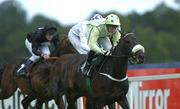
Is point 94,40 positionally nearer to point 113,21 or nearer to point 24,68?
point 113,21

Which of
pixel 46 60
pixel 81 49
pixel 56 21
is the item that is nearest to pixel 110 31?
pixel 81 49

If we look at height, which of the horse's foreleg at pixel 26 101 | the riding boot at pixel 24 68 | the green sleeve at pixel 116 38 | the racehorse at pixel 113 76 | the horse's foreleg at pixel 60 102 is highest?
the green sleeve at pixel 116 38

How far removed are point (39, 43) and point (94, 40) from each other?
2232 mm

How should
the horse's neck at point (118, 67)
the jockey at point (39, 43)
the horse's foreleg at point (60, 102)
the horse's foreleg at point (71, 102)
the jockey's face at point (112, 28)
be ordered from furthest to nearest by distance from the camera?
1. the jockey at point (39, 43)
2. the horse's foreleg at point (60, 102)
3. the horse's foreleg at point (71, 102)
4. the jockey's face at point (112, 28)
5. the horse's neck at point (118, 67)

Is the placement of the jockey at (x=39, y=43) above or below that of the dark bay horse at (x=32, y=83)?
above

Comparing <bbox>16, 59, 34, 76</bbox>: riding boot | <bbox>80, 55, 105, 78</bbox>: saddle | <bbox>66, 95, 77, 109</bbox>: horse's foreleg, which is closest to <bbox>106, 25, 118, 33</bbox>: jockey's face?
<bbox>80, 55, 105, 78</bbox>: saddle

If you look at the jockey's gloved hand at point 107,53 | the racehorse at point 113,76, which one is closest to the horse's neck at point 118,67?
the racehorse at point 113,76

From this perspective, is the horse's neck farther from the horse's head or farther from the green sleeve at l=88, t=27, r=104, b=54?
the green sleeve at l=88, t=27, r=104, b=54

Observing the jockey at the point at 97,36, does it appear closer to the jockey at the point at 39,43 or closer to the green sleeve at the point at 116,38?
the green sleeve at the point at 116,38

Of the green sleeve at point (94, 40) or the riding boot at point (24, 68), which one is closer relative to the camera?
the green sleeve at point (94, 40)

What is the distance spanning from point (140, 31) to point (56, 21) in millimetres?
14366

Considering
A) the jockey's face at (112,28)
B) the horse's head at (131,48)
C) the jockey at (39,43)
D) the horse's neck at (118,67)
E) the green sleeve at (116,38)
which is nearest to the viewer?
the horse's head at (131,48)

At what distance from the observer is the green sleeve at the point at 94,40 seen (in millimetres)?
10199

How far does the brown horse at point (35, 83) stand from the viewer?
12.0 metres
